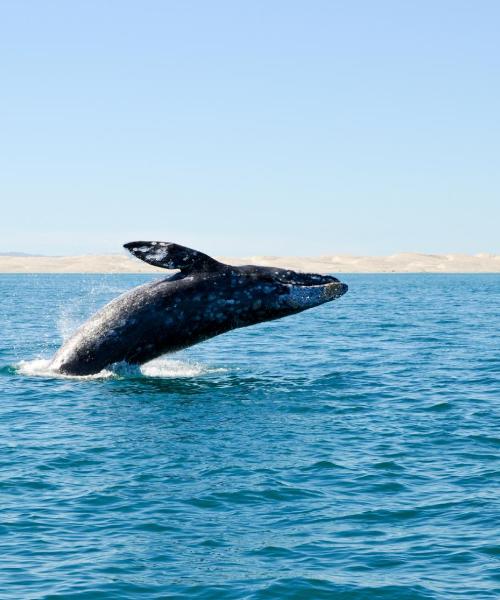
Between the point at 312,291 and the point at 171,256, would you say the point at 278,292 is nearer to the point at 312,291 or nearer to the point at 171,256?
the point at 312,291

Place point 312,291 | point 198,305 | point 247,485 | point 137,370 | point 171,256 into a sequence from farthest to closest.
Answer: point 137,370
point 198,305
point 312,291
point 171,256
point 247,485

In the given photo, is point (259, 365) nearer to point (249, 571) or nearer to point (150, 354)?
point (150, 354)

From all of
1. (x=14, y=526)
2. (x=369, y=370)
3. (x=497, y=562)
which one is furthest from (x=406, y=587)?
(x=369, y=370)

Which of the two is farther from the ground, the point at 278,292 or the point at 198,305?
the point at 278,292

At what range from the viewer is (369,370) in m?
27.3

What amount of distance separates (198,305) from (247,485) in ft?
26.7

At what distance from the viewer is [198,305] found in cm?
2105

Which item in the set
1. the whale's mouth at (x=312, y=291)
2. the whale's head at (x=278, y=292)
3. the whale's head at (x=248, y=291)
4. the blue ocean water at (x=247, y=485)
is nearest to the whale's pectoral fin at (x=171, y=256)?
the whale's head at (x=248, y=291)

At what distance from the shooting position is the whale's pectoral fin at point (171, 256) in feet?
61.6

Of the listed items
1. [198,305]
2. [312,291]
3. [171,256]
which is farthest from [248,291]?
[171,256]

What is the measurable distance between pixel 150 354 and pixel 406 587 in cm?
1253

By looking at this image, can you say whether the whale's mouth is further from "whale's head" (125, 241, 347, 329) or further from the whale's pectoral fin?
the whale's pectoral fin

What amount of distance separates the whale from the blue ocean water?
1.13 metres

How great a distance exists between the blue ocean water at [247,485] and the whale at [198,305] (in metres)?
1.13
